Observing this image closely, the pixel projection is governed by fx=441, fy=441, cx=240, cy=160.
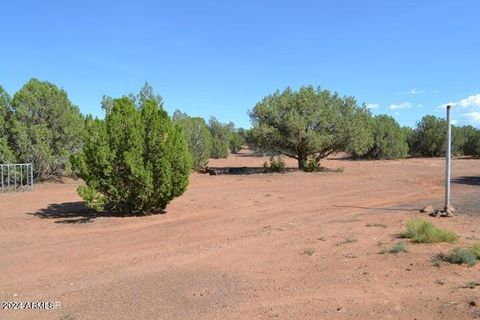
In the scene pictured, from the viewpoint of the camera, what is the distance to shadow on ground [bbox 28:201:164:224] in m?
11.8

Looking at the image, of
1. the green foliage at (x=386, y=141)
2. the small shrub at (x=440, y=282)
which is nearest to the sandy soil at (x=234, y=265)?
the small shrub at (x=440, y=282)

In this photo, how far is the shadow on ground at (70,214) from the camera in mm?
11820

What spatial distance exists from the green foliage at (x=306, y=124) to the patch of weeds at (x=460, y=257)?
20015 millimetres

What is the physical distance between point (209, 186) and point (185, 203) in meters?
5.79

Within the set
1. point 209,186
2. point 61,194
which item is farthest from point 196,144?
point 61,194

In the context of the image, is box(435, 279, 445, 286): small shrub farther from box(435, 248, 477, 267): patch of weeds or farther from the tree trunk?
the tree trunk

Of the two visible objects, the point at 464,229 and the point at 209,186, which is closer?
the point at 464,229

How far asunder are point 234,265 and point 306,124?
21.1 m

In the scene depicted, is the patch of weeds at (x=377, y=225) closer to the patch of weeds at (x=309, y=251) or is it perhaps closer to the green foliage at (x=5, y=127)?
the patch of weeds at (x=309, y=251)

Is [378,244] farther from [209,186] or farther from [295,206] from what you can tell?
[209,186]

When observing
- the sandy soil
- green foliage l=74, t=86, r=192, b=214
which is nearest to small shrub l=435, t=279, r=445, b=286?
the sandy soil

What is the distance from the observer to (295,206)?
44.5 ft

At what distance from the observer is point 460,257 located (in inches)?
257

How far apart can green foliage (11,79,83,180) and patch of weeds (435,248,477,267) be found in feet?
62.7
